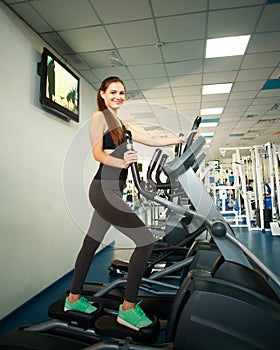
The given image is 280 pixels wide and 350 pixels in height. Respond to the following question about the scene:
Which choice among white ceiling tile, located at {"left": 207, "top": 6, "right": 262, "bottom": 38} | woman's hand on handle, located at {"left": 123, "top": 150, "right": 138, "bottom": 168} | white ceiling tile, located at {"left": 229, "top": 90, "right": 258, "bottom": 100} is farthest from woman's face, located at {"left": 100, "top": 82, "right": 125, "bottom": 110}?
white ceiling tile, located at {"left": 229, "top": 90, "right": 258, "bottom": 100}

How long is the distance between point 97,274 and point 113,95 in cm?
221

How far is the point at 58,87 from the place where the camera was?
2766mm

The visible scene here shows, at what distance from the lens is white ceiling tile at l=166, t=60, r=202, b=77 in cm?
350

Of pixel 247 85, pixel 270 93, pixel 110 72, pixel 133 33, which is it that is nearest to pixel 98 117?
pixel 133 33

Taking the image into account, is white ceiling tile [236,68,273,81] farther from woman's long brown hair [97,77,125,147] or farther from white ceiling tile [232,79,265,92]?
woman's long brown hair [97,77,125,147]

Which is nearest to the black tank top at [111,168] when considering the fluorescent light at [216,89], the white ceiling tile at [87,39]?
the white ceiling tile at [87,39]

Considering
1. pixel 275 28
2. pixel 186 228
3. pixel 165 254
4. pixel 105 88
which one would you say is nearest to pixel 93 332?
pixel 165 254

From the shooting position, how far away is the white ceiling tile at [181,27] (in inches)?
98.9

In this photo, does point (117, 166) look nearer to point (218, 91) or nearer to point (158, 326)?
point (158, 326)

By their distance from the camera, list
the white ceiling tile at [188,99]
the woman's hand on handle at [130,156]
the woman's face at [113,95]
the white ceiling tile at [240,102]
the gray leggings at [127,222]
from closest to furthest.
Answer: the woman's hand on handle at [130,156], the gray leggings at [127,222], the woman's face at [113,95], the white ceiling tile at [188,99], the white ceiling tile at [240,102]

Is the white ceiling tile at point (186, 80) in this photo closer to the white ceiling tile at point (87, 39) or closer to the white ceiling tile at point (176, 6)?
the white ceiling tile at point (87, 39)

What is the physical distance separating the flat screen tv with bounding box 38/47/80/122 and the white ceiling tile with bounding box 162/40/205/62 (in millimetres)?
1182

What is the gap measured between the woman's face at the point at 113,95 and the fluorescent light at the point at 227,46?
79.4 inches

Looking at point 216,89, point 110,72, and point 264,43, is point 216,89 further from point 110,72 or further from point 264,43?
point 110,72
